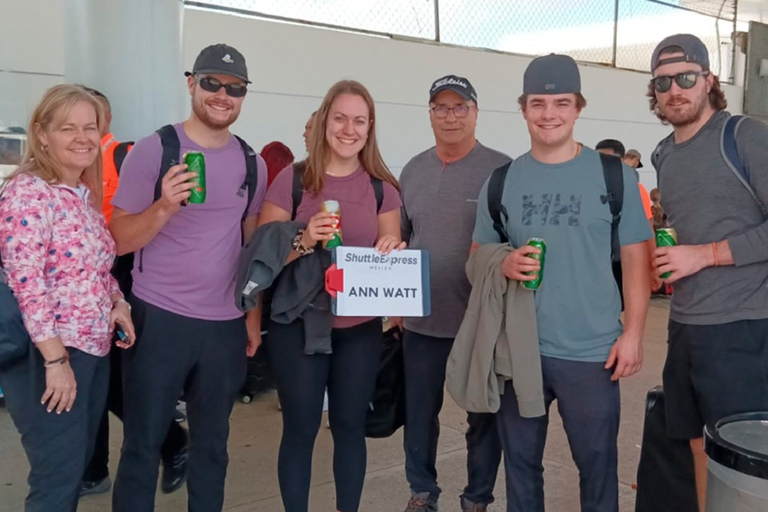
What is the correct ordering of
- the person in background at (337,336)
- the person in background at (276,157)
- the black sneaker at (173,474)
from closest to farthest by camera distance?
the person in background at (337,336) < the black sneaker at (173,474) < the person in background at (276,157)

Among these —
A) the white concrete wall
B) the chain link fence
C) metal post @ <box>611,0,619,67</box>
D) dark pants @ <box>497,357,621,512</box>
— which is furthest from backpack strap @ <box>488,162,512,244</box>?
metal post @ <box>611,0,619,67</box>

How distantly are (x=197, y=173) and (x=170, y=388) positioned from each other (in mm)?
841

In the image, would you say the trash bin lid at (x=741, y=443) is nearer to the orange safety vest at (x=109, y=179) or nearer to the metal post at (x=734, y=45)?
the orange safety vest at (x=109, y=179)

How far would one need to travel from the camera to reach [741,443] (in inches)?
88.3

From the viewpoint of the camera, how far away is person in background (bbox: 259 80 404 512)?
2945 mm

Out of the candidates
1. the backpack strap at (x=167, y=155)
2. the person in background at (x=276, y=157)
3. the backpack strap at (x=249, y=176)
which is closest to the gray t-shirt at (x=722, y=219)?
the backpack strap at (x=249, y=176)

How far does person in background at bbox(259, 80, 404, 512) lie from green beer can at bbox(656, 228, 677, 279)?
0.98 metres

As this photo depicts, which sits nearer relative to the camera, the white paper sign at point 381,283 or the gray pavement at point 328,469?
the white paper sign at point 381,283

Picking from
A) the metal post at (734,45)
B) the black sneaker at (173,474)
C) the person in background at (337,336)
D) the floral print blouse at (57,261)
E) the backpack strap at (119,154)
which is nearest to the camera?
the floral print blouse at (57,261)

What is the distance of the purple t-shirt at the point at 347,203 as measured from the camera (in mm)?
2998

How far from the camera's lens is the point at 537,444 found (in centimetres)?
293

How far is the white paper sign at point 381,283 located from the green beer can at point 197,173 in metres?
0.55

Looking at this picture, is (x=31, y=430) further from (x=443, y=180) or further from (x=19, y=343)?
(x=443, y=180)

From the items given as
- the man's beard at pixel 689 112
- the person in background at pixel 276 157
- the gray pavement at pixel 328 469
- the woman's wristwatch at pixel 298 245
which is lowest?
the gray pavement at pixel 328 469
